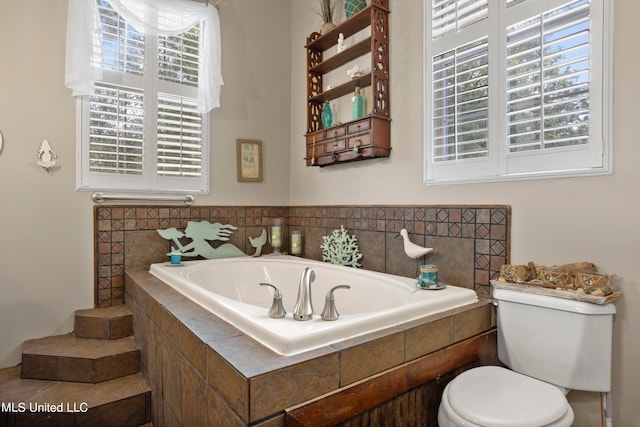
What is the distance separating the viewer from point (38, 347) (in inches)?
88.2

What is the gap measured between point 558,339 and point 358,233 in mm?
1430

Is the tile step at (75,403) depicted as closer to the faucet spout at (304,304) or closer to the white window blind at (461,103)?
the faucet spout at (304,304)

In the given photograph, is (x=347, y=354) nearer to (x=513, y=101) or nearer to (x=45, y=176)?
(x=513, y=101)

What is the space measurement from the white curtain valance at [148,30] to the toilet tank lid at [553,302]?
244cm

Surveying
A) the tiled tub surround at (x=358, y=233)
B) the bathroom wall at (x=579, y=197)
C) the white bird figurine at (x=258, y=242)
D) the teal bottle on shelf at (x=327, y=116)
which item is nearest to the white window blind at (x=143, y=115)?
the tiled tub surround at (x=358, y=233)

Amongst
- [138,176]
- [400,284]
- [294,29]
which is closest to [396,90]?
[400,284]

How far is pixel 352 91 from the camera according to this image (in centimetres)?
275

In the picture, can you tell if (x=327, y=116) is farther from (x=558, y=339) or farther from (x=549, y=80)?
(x=558, y=339)

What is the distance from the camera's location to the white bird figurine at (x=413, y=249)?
2115 millimetres

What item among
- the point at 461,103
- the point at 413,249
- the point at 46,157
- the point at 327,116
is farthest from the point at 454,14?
the point at 46,157

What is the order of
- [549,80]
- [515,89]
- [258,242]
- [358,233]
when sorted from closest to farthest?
[549,80]
[515,89]
[358,233]
[258,242]

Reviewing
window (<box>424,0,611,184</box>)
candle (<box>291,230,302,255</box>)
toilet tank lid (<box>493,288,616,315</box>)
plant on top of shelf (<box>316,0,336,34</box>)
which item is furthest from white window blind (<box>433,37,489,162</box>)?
candle (<box>291,230,302,255</box>)

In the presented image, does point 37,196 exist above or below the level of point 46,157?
below

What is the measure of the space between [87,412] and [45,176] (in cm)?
153
